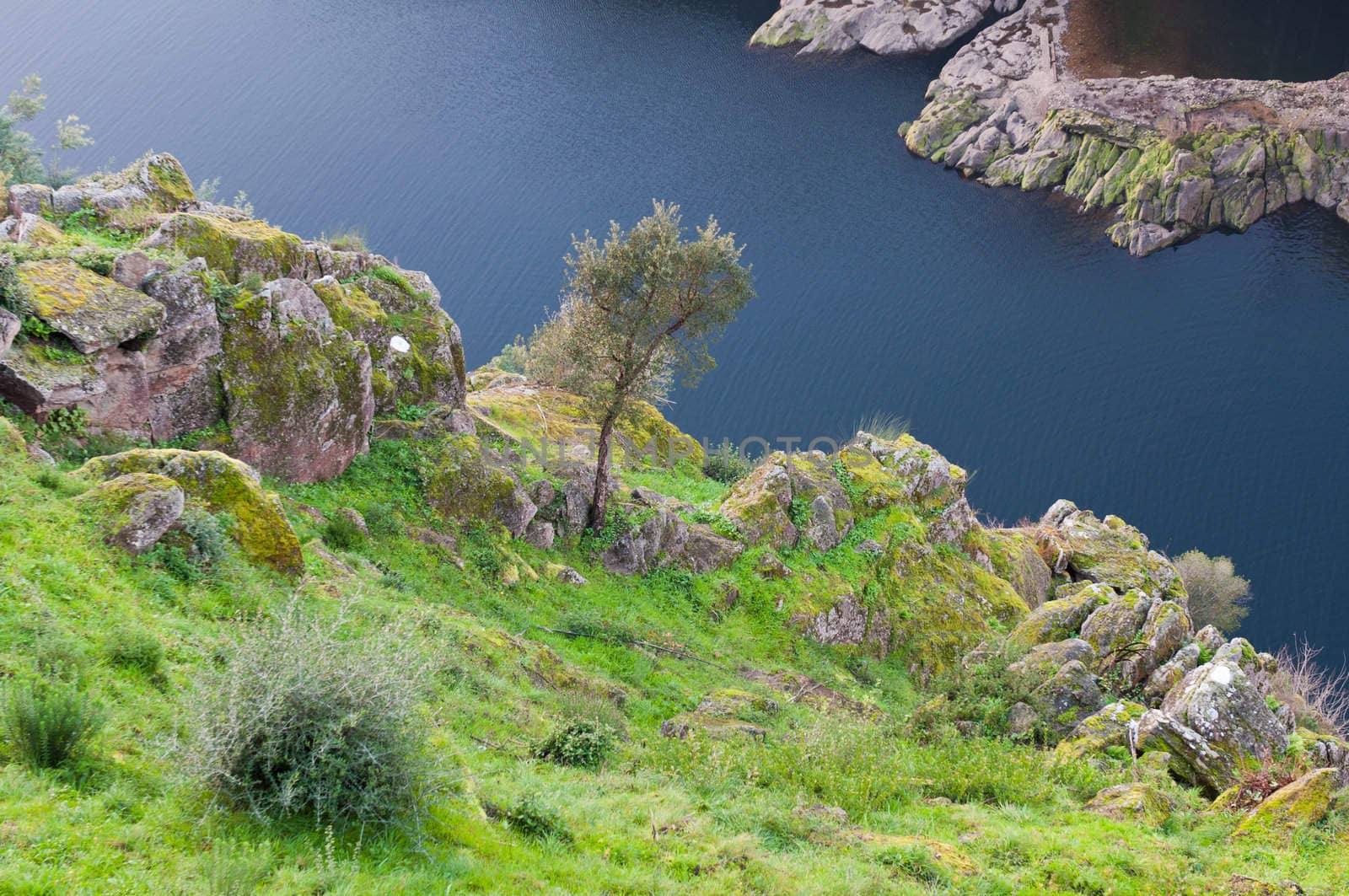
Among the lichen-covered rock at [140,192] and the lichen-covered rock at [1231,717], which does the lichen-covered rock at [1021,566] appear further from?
the lichen-covered rock at [140,192]

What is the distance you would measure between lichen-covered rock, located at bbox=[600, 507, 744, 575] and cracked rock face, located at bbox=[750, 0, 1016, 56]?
71.3 meters

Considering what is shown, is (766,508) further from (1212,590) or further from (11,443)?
(1212,590)

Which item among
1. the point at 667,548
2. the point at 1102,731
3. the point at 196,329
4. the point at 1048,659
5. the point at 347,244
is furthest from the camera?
the point at 347,244

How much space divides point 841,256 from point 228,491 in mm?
51821

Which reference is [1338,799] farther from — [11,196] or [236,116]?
[236,116]

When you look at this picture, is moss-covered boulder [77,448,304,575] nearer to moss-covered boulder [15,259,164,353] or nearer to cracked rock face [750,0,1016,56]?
moss-covered boulder [15,259,164,353]

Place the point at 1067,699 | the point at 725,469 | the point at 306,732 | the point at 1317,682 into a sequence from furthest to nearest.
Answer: the point at 1317,682 < the point at 725,469 < the point at 1067,699 < the point at 306,732

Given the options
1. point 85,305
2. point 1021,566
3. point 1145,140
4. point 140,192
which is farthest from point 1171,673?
point 1145,140

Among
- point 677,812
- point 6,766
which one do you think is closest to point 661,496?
point 677,812

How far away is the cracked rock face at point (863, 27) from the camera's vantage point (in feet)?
278

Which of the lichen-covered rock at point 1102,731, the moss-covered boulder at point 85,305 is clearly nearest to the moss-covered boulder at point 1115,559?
the lichen-covered rock at point 1102,731

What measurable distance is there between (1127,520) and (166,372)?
46247mm

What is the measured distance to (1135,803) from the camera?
14906 mm

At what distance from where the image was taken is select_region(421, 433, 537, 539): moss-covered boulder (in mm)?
22766
